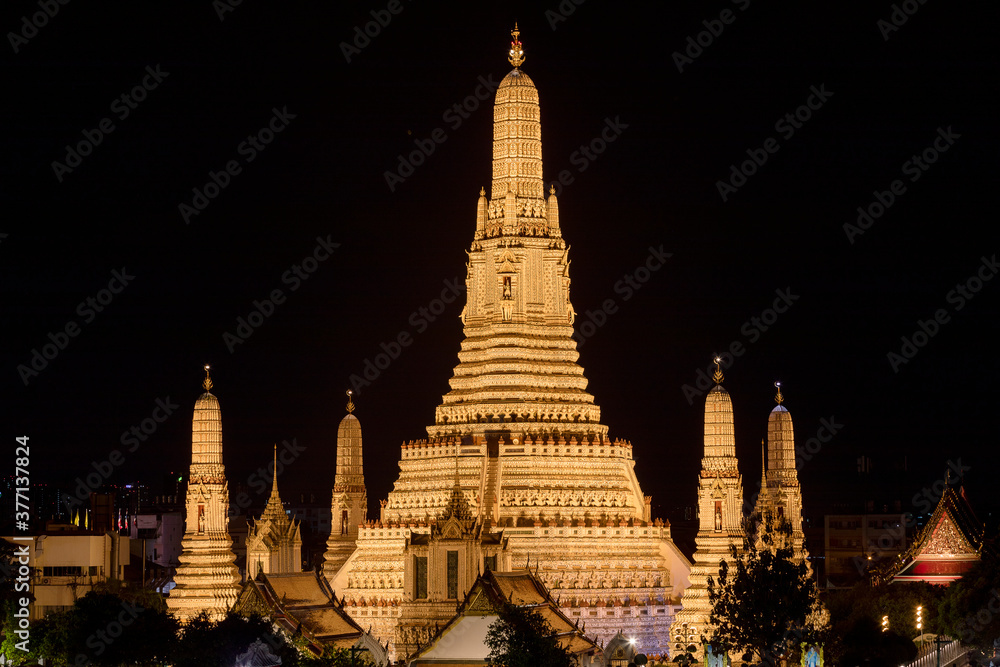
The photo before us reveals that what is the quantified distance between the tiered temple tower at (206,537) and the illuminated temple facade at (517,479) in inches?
189

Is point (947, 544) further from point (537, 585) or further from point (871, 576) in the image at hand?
point (537, 585)

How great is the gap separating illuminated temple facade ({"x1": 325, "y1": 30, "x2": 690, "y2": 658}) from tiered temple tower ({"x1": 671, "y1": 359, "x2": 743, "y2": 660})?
2.00 meters

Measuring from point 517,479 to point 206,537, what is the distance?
12.2 meters

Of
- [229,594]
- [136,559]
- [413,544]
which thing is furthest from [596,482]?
[136,559]

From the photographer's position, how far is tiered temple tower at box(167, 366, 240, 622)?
78875 millimetres

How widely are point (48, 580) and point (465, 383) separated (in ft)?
62.8

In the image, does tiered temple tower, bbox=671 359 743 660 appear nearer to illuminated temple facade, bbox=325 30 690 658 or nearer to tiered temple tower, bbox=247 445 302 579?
illuminated temple facade, bbox=325 30 690 658

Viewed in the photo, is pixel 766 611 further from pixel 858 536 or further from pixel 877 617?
pixel 858 536

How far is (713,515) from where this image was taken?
253ft

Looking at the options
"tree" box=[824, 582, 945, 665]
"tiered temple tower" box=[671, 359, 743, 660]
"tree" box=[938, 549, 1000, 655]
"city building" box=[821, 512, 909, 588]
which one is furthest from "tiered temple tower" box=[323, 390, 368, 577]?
"city building" box=[821, 512, 909, 588]

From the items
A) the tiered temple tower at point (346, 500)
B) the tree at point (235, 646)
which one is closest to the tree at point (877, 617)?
the tree at point (235, 646)

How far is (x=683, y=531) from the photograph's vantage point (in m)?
120

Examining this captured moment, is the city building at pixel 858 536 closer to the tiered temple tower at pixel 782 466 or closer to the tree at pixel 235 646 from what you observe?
the tiered temple tower at pixel 782 466

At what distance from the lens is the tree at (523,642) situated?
189 ft
